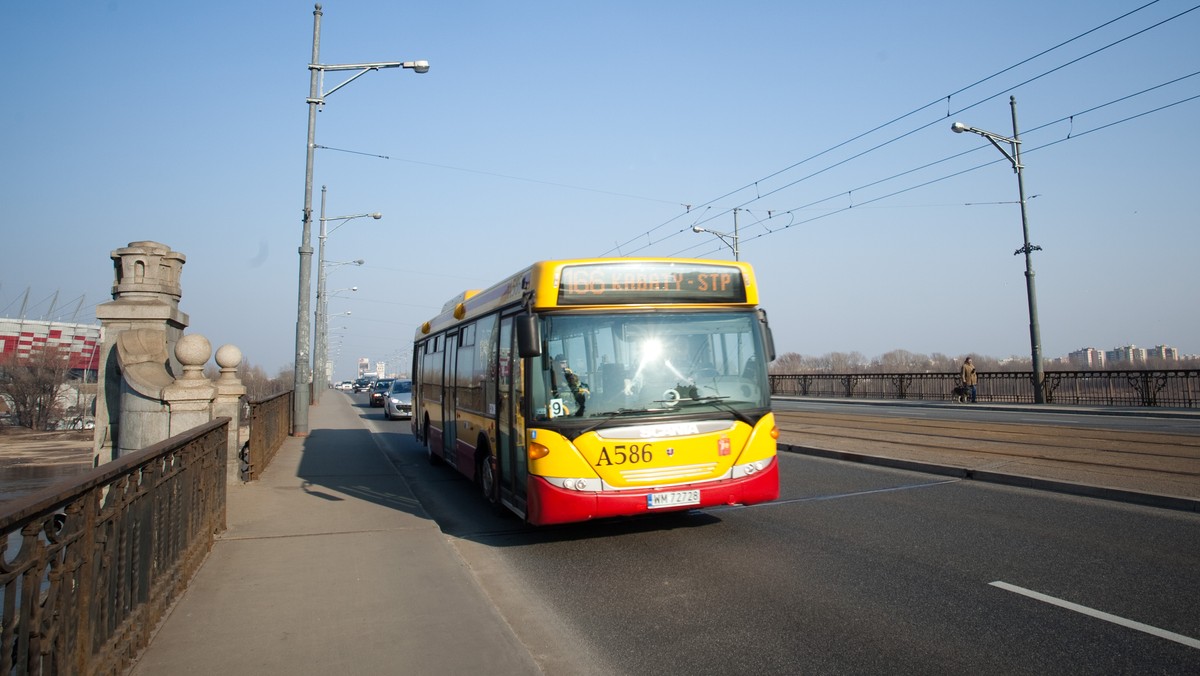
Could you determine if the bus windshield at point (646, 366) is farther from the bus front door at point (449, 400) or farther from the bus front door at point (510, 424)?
the bus front door at point (449, 400)

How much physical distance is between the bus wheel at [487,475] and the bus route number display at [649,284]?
8.27 feet

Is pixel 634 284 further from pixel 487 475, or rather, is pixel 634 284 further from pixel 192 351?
pixel 192 351

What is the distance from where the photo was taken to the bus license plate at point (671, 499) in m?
6.80

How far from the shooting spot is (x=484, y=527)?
849 centimetres

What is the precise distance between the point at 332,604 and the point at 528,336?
267 cm

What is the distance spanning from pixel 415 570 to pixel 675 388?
2798 mm

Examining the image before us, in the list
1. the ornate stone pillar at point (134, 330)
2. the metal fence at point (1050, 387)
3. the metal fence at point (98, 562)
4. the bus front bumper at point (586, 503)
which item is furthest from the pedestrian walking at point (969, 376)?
the metal fence at point (98, 562)

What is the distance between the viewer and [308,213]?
18.9m

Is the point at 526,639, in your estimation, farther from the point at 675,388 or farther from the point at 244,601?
the point at 675,388

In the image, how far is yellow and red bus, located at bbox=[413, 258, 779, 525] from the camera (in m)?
6.77

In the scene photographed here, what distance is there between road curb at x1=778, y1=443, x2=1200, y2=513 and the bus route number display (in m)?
4.68

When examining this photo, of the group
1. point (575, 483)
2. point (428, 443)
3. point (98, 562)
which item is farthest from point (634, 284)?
point (428, 443)

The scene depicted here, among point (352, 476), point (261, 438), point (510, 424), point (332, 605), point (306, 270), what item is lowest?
point (332, 605)

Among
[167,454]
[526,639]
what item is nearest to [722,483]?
[526,639]
